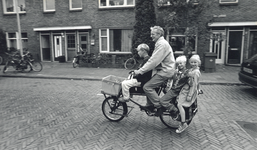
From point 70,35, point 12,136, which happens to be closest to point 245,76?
point 12,136

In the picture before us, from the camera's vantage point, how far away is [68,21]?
17.1 metres

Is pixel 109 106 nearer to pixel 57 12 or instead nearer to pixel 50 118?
pixel 50 118

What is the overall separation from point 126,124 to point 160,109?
36.2 inches

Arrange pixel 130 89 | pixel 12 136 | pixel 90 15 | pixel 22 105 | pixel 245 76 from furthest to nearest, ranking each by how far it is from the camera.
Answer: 1. pixel 90 15
2. pixel 245 76
3. pixel 22 105
4. pixel 130 89
5. pixel 12 136

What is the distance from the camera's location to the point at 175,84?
4137 mm

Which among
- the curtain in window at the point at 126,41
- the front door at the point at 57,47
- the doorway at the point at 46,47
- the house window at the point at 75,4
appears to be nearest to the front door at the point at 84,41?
the front door at the point at 57,47

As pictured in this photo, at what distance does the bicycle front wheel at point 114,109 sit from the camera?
473cm

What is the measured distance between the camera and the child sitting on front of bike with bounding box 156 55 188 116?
3.96 meters

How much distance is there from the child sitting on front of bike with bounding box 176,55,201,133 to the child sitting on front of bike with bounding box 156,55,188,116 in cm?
9

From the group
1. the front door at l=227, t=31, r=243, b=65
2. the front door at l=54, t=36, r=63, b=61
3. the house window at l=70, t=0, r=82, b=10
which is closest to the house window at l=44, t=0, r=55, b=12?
the house window at l=70, t=0, r=82, b=10

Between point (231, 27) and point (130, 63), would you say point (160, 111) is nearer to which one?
point (130, 63)

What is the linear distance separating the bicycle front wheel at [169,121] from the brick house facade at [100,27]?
9317 millimetres

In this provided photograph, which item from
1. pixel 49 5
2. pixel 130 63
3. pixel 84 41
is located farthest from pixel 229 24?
pixel 49 5

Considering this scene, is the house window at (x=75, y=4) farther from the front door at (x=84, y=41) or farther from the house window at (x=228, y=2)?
the house window at (x=228, y=2)
